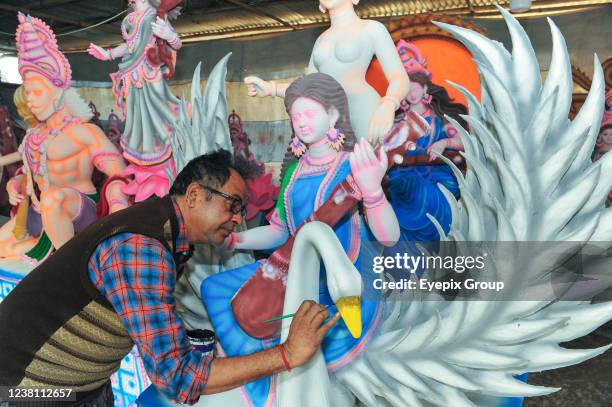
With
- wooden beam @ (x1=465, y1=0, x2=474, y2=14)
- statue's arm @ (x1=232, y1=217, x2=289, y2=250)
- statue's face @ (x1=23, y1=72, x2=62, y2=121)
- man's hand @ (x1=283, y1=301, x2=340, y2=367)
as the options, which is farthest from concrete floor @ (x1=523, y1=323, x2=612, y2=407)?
statue's face @ (x1=23, y1=72, x2=62, y2=121)

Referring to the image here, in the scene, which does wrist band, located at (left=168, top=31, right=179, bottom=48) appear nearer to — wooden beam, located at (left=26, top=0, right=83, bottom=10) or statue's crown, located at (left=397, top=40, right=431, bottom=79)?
statue's crown, located at (left=397, top=40, right=431, bottom=79)

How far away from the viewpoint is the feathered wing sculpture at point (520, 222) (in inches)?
45.7

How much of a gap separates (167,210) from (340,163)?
0.57m

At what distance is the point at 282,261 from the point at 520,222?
1.87 ft

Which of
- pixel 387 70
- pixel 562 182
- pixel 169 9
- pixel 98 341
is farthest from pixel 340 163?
pixel 169 9

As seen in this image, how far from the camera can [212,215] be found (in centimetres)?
112

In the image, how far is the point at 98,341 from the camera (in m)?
1.11

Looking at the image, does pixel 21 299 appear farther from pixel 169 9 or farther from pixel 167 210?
pixel 169 9

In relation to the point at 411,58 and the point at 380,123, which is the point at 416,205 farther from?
the point at 411,58

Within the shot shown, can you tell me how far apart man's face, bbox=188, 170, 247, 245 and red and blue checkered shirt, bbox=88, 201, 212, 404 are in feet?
0.46

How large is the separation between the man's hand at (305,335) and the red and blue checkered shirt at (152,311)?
0.15 meters

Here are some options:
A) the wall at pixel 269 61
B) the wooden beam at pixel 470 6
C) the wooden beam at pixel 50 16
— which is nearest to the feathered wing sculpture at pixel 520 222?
the wall at pixel 269 61

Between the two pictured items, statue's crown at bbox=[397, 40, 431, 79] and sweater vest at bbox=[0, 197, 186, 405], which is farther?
statue's crown at bbox=[397, 40, 431, 79]

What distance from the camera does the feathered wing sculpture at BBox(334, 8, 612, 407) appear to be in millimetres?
1161
